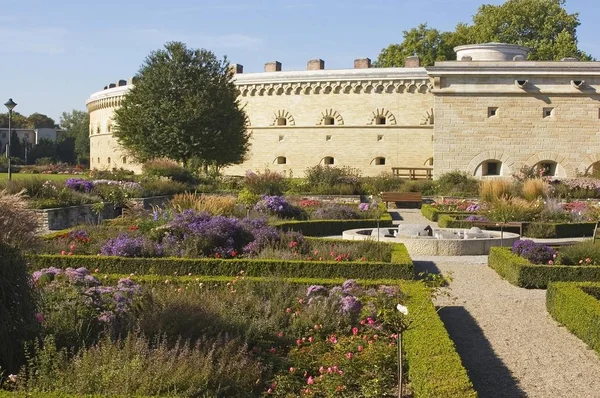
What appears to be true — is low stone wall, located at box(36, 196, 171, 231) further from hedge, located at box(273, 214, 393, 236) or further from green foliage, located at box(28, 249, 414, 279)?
green foliage, located at box(28, 249, 414, 279)

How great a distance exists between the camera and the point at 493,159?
28.5m

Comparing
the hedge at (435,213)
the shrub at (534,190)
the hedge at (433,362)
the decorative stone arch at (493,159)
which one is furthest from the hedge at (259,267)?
the decorative stone arch at (493,159)

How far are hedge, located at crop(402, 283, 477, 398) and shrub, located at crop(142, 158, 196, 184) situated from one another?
18353 millimetres

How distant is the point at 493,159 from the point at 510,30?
16490mm

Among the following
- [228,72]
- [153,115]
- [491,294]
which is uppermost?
[228,72]

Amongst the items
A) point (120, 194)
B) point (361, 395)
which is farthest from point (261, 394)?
point (120, 194)

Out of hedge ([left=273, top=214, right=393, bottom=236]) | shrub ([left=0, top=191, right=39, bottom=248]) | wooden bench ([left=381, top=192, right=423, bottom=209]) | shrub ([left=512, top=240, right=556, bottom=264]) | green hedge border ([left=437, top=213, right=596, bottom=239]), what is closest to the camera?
shrub ([left=0, top=191, right=39, bottom=248])

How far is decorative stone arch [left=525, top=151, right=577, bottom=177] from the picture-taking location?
28.4 meters

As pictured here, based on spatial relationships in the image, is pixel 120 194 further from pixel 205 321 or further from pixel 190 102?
pixel 205 321

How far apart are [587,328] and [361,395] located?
2842mm

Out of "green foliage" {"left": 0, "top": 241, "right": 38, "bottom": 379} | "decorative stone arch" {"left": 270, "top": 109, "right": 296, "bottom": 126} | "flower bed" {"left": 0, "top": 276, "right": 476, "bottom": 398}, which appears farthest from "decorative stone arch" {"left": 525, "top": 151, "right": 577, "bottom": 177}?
"green foliage" {"left": 0, "top": 241, "right": 38, "bottom": 379}

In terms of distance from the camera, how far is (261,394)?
5.20 metres

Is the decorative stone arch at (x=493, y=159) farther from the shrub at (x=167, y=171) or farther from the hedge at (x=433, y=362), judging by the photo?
the hedge at (x=433, y=362)

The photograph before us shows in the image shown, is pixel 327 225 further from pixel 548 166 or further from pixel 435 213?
pixel 548 166
